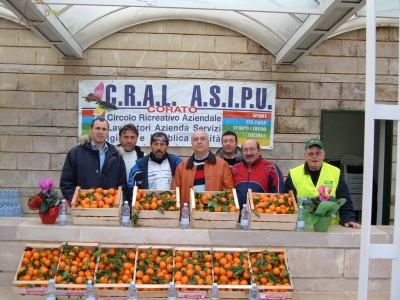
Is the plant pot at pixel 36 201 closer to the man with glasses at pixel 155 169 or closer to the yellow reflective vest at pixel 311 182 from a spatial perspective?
the man with glasses at pixel 155 169

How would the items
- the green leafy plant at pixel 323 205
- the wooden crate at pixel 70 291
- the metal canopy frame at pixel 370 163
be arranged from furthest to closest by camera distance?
the green leafy plant at pixel 323 205 < the wooden crate at pixel 70 291 < the metal canopy frame at pixel 370 163

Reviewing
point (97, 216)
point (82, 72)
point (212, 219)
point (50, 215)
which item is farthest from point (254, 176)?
point (82, 72)

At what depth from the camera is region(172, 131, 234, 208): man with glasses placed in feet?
15.0

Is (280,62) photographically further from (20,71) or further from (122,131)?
(20,71)

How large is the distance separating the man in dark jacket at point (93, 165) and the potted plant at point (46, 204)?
1.81 feet

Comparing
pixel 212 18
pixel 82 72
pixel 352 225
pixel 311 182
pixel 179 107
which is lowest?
pixel 352 225

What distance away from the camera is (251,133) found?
7273 mm

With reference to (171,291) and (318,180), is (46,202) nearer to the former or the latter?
(171,291)

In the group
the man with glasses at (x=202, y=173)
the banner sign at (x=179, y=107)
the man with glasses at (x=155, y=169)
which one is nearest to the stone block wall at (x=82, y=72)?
the banner sign at (x=179, y=107)

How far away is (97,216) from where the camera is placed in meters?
3.90

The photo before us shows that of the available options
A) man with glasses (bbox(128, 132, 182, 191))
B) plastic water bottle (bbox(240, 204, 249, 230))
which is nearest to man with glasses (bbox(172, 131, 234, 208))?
man with glasses (bbox(128, 132, 182, 191))

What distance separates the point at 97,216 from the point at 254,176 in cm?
161

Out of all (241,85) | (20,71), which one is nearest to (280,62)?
(241,85)

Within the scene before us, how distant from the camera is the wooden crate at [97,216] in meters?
3.88
